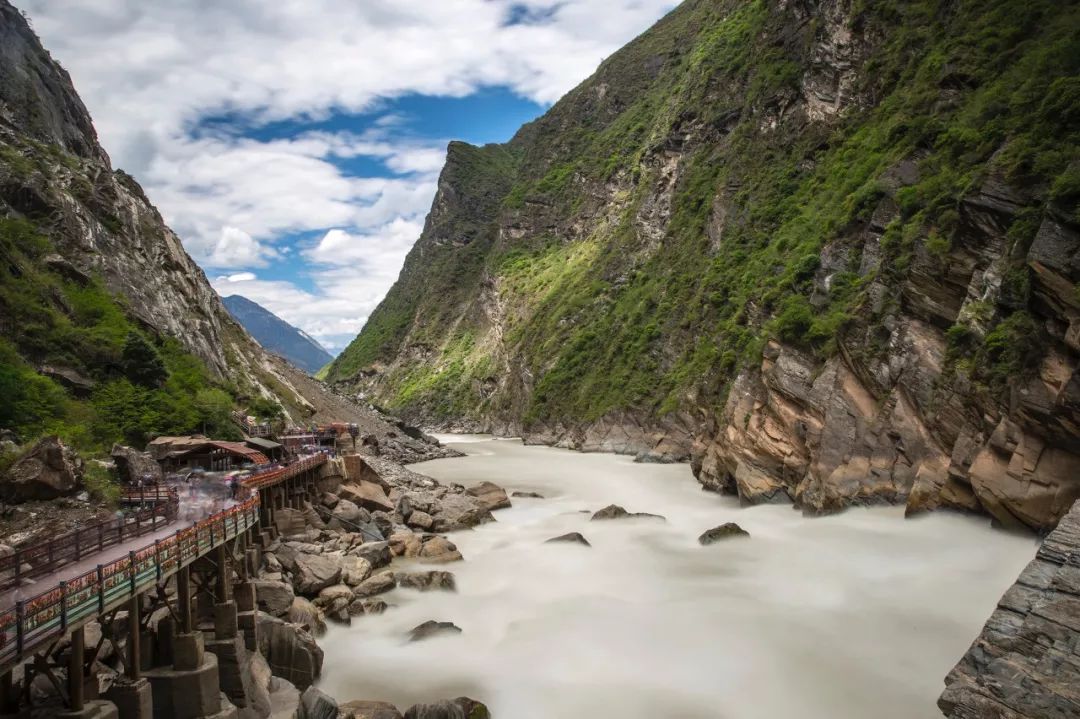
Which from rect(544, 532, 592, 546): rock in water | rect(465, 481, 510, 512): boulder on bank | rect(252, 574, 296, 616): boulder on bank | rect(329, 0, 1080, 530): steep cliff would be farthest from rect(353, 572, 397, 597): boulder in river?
rect(329, 0, 1080, 530): steep cliff

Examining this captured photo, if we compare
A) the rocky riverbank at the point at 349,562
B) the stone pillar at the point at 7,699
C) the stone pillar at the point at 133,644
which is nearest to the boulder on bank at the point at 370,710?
the rocky riverbank at the point at 349,562

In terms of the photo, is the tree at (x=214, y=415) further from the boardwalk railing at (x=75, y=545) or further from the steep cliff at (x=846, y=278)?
the steep cliff at (x=846, y=278)

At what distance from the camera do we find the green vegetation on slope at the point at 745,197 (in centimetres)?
3003

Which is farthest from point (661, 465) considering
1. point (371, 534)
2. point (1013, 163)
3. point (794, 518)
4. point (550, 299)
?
point (550, 299)

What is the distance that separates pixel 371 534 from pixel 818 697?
21354 millimetres

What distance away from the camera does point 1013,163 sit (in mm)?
27234

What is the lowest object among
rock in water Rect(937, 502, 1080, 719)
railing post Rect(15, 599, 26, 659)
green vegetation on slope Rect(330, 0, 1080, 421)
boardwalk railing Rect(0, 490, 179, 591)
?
rock in water Rect(937, 502, 1080, 719)

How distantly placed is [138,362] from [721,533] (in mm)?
30726

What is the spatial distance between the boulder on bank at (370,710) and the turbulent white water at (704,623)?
1127 millimetres

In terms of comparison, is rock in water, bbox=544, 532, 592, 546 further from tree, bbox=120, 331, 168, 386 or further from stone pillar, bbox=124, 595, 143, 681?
→ tree, bbox=120, 331, 168, 386

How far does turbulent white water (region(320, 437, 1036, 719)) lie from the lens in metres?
17.9

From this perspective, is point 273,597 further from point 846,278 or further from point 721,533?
point 846,278

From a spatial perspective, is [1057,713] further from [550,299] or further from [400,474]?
[550,299]

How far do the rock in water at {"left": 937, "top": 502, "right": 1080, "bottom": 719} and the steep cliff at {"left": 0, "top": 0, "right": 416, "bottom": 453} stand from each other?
30.0m
